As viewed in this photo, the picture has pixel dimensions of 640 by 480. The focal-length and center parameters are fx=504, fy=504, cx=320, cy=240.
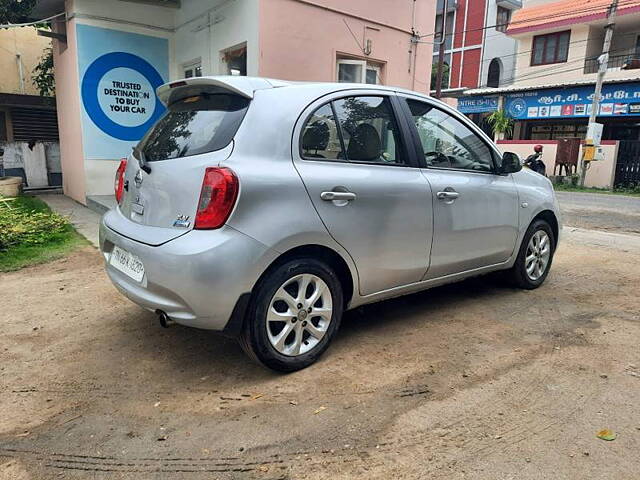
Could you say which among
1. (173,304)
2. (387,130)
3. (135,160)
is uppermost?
(387,130)

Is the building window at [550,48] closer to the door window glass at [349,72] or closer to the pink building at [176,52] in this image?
the pink building at [176,52]

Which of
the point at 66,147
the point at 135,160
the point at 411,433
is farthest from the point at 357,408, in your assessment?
the point at 66,147

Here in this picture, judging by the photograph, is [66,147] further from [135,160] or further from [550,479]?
[550,479]

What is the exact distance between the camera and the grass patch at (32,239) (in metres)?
5.91

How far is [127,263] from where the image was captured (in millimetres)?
3129

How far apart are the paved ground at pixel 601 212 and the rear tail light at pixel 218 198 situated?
8553mm

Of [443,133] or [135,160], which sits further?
[443,133]

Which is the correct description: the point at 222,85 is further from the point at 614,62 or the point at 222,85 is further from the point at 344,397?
the point at 614,62

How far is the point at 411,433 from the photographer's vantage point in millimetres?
2529

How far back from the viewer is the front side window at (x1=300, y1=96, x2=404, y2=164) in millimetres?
3168

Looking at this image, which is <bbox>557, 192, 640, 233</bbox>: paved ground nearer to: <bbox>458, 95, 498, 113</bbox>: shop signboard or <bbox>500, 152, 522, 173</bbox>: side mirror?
<bbox>500, 152, 522, 173</bbox>: side mirror

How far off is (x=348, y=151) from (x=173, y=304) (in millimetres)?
1464

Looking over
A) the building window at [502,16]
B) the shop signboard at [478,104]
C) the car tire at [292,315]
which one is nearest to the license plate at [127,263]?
the car tire at [292,315]

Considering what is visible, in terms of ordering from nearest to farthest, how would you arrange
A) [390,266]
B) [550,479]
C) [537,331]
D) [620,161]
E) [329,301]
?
[550,479]
[329,301]
[390,266]
[537,331]
[620,161]
